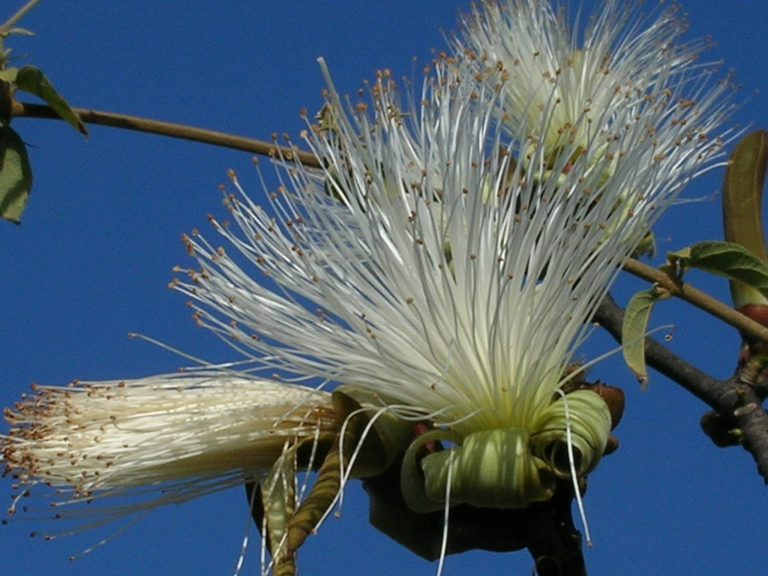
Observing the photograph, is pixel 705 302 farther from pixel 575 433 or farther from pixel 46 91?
pixel 46 91

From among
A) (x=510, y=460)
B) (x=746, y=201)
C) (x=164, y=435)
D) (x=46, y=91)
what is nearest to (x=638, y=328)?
(x=510, y=460)

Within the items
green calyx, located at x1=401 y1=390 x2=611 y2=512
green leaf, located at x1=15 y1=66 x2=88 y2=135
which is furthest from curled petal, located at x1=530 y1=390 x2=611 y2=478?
green leaf, located at x1=15 y1=66 x2=88 y2=135

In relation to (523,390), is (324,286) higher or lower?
higher

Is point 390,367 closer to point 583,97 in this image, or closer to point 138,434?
point 138,434

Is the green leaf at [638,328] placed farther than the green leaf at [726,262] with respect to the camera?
No

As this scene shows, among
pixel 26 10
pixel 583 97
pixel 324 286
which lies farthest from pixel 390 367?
pixel 583 97

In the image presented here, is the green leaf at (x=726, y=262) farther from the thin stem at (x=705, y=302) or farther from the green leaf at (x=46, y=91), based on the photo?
the green leaf at (x=46, y=91)

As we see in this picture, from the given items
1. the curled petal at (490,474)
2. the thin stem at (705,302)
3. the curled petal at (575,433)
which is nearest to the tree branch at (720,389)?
the thin stem at (705,302)
